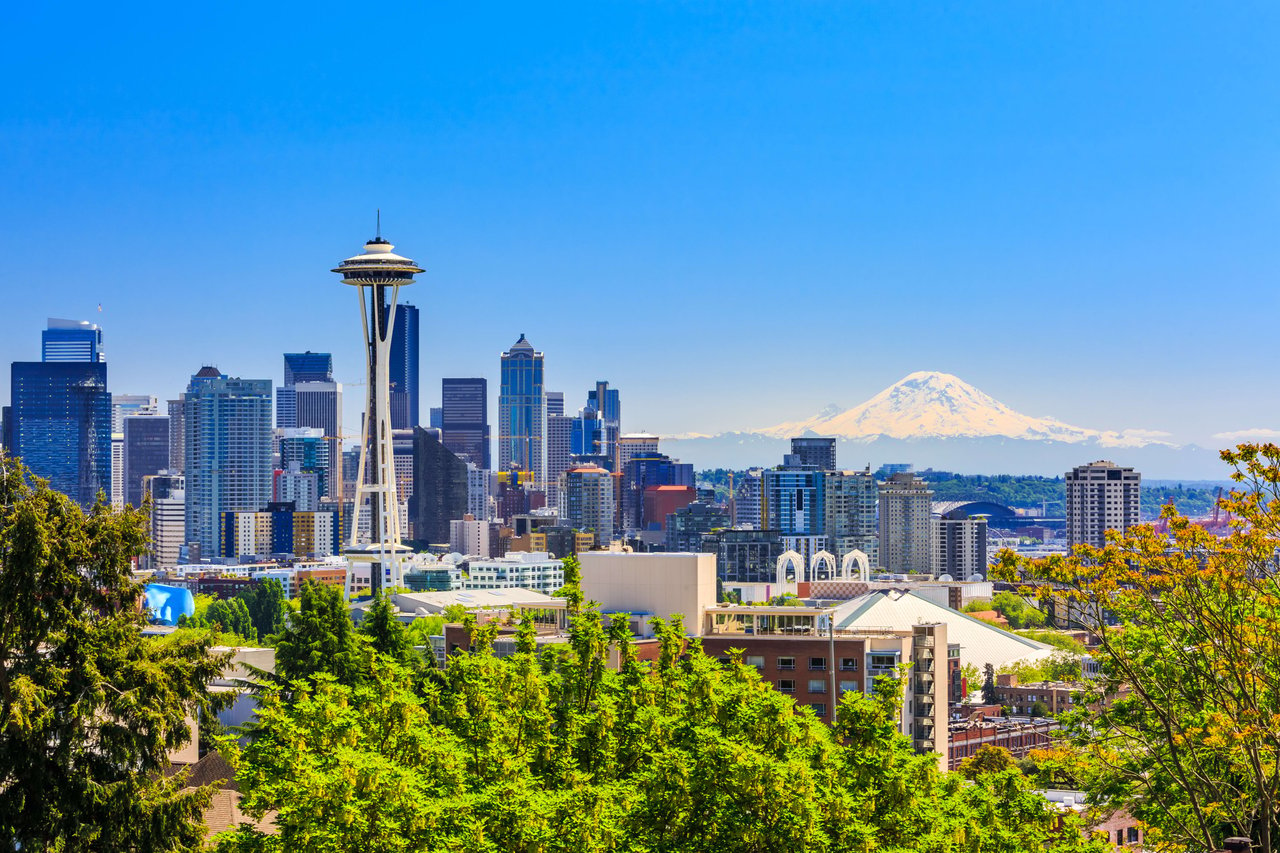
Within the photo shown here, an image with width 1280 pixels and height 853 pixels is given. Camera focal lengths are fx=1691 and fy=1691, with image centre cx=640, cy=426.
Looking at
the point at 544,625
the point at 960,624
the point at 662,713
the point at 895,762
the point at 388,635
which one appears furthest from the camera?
the point at 960,624

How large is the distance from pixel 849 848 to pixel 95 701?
12.0 m

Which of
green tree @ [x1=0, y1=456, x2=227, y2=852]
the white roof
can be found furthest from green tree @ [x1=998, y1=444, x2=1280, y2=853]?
the white roof

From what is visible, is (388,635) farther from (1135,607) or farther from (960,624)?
(960,624)

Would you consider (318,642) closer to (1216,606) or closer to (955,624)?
(1216,606)

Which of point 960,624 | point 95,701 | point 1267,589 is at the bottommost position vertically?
point 960,624

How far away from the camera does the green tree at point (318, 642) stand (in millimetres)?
61812

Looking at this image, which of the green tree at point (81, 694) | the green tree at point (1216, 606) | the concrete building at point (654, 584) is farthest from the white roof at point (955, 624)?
the green tree at point (81, 694)

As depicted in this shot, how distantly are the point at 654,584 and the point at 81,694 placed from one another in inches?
1600

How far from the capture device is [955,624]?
148375 mm

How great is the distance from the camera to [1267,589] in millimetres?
24953

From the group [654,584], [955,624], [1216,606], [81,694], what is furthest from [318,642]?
[955,624]

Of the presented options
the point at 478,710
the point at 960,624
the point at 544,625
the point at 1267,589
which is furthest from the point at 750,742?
the point at 960,624

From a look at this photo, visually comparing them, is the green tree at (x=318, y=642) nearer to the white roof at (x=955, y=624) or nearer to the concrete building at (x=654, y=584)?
the concrete building at (x=654, y=584)

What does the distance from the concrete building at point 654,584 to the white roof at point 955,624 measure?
197ft
